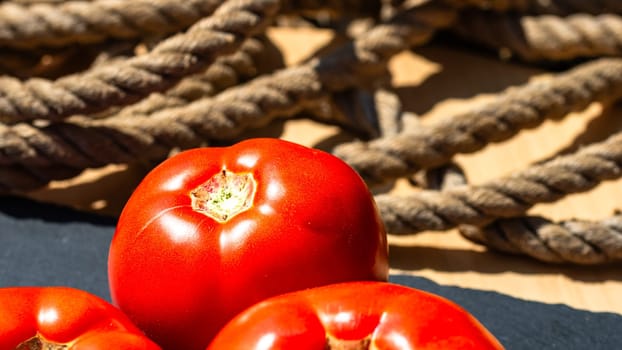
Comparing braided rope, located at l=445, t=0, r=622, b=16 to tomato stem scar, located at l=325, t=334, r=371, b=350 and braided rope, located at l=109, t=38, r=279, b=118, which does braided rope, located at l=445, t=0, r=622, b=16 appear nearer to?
braided rope, located at l=109, t=38, r=279, b=118

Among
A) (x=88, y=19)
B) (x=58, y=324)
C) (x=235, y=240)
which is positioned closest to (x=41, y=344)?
(x=58, y=324)

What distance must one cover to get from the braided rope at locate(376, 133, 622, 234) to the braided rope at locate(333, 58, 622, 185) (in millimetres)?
56

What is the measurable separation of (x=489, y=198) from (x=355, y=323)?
0.48 meters

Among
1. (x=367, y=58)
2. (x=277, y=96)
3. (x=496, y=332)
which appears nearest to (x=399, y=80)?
(x=367, y=58)

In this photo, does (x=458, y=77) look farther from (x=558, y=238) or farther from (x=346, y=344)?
(x=346, y=344)

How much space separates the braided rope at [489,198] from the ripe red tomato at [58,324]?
0.43m

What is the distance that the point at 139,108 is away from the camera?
3.90 ft

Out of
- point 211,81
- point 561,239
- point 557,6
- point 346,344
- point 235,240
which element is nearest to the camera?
point 346,344

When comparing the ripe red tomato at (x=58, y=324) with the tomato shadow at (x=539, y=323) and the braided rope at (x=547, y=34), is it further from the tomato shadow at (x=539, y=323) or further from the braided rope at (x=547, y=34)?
the braided rope at (x=547, y=34)

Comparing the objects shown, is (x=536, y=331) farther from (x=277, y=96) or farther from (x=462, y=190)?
(x=277, y=96)

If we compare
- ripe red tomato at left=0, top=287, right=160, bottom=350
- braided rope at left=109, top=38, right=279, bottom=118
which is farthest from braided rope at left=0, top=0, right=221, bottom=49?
ripe red tomato at left=0, top=287, right=160, bottom=350

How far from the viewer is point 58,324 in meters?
0.63

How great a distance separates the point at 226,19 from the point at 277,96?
116 mm

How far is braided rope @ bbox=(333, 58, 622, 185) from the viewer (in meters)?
1.10
